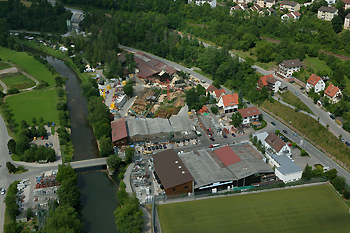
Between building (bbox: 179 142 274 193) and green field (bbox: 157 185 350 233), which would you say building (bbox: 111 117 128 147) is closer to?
building (bbox: 179 142 274 193)

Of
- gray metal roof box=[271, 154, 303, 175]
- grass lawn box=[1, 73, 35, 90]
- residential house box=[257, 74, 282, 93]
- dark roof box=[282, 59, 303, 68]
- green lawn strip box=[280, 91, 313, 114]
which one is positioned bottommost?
gray metal roof box=[271, 154, 303, 175]

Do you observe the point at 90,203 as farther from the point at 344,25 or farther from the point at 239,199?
the point at 344,25

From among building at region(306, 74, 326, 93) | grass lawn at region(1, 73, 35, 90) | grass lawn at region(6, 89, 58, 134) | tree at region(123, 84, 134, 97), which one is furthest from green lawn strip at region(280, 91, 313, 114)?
grass lawn at region(1, 73, 35, 90)

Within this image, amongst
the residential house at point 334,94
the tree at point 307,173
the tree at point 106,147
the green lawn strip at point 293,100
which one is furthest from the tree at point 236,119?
the tree at point 106,147

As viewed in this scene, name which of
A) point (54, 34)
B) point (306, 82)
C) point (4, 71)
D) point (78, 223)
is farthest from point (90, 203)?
point (54, 34)

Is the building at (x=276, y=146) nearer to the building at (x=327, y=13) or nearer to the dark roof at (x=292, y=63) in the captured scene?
the dark roof at (x=292, y=63)

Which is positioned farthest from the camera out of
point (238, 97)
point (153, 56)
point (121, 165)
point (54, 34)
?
point (54, 34)
